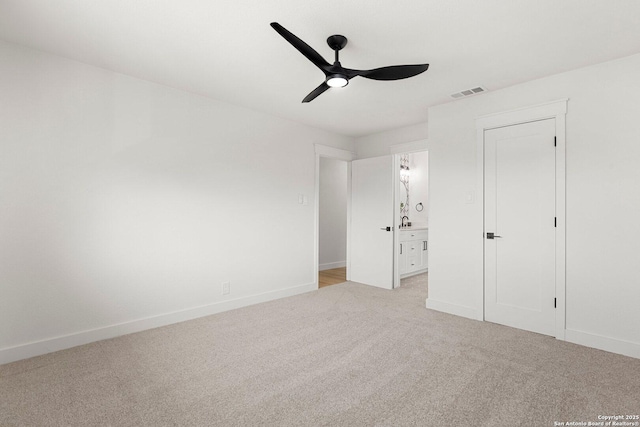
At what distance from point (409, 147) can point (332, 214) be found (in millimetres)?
2582

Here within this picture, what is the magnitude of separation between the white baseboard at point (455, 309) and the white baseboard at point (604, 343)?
78 centimetres

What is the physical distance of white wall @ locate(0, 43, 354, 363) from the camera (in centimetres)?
246

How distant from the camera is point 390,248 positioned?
15.3 feet

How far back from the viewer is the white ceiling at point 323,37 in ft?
6.47

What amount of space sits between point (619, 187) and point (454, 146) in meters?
1.46

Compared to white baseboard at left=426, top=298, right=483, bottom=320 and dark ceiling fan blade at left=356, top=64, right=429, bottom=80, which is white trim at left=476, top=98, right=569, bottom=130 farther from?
white baseboard at left=426, top=298, right=483, bottom=320

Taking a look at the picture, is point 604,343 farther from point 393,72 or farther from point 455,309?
point 393,72

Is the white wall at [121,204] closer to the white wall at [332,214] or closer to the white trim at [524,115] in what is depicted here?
the white wall at [332,214]

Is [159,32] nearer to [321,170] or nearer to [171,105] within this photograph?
[171,105]

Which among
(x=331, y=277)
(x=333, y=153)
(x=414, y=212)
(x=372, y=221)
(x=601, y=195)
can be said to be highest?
(x=333, y=153)

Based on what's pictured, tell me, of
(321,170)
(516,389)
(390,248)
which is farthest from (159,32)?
(321,170)

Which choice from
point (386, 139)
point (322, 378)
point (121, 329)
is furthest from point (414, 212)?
point (121, 329)

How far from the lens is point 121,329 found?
2.91 meters

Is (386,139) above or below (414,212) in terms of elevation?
above
